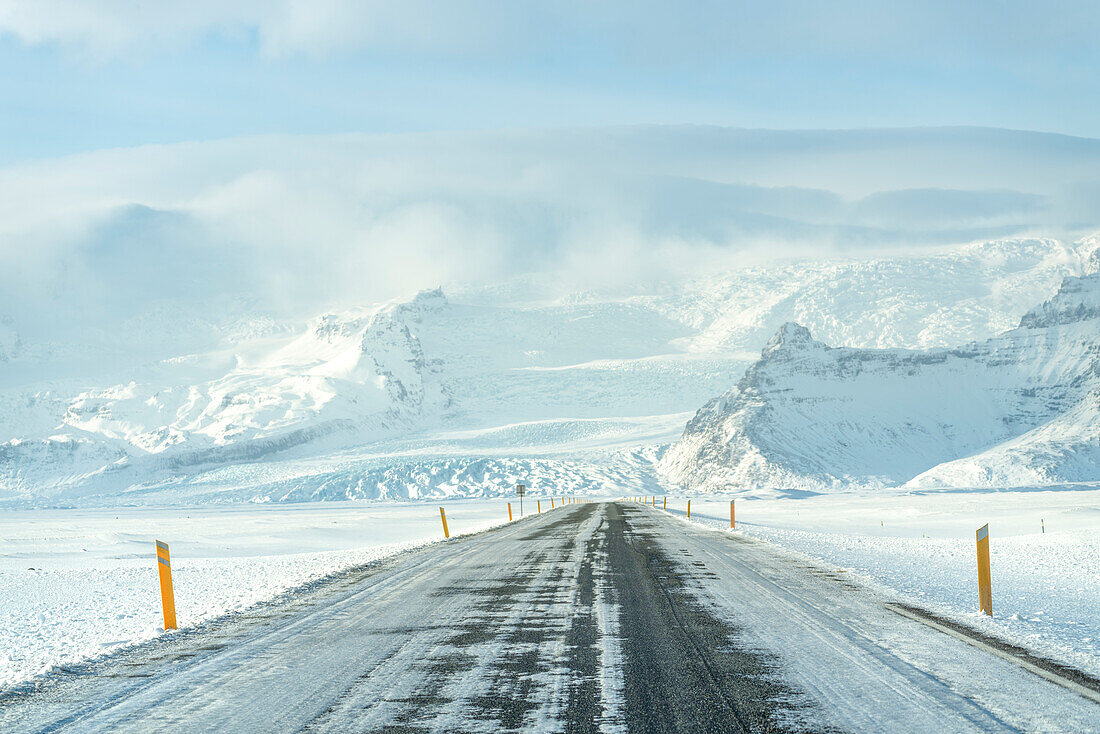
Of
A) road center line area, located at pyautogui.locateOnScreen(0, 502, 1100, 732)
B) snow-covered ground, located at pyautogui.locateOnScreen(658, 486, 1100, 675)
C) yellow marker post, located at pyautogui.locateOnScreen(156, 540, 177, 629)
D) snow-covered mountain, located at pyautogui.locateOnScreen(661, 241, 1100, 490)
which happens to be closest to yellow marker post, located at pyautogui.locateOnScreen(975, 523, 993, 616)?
snow-covered ground, located at pyautogui.locateOnScreen(658, 486, 1100, 675)

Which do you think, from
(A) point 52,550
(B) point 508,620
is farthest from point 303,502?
(B) point 508,620

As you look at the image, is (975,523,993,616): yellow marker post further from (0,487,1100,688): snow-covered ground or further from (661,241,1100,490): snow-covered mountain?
(661,241,1100,490): snow-covered mountain

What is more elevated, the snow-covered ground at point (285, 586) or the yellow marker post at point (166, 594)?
the yellow marker post at point (166, 594)

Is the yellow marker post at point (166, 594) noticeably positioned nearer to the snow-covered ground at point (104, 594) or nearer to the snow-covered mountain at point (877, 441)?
the snow-covered ground at point (104, 594)

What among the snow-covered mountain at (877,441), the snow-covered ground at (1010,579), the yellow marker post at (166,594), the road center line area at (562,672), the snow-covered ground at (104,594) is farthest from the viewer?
the snow-covered mountain at (877,441)

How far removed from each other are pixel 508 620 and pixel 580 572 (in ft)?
18.3

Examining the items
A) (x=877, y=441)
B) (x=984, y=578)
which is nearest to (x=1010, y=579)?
(x=984, y=578)

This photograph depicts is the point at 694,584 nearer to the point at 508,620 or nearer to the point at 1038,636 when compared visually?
the point at 508,620

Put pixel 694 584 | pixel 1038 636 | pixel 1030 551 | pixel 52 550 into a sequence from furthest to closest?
pixel 52 550 → pixel 1030 551 → pixel 694 584 → pixel 1038 636

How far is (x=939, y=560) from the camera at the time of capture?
19312 millimetres

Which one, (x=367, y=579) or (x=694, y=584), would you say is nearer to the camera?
(x=694, y=584)

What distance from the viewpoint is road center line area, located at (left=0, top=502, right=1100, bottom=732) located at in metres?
6.36

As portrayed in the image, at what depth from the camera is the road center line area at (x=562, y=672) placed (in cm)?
636

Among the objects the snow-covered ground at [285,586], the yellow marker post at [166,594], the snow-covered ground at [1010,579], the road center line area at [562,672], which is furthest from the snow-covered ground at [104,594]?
the snow-covered ground at [1010,579]
